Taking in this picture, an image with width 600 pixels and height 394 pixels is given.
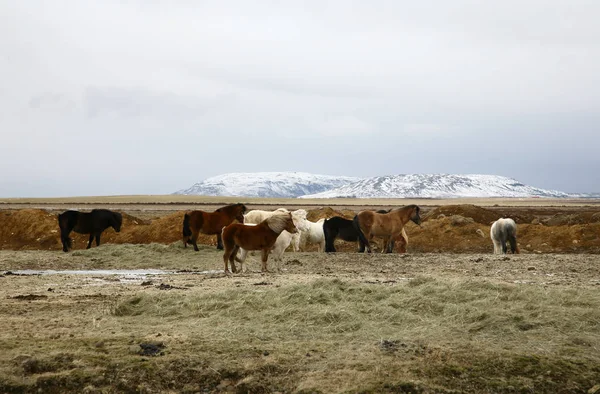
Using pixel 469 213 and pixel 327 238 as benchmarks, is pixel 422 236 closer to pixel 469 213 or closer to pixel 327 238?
pixel 327 238

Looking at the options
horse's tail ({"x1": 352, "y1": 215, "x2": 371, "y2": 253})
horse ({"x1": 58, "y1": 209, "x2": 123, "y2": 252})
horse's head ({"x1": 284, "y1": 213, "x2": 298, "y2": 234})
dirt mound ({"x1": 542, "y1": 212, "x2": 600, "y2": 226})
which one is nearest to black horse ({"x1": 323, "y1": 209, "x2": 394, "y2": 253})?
horse's tail ({"x1": 352, "y1": 215, "x2": 371, "y2": 253})

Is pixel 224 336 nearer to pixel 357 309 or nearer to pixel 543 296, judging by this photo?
pixel 357 309

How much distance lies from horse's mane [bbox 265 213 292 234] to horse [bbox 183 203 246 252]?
6163 millimetres

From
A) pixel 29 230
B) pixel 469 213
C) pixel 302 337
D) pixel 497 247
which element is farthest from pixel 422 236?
pixel 302 337

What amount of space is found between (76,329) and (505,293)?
7.03m

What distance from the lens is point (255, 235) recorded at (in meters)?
15.8

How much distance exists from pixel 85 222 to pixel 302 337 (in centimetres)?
1803

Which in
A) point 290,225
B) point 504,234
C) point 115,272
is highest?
point 290,225

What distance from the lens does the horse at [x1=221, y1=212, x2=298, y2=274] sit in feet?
51.5

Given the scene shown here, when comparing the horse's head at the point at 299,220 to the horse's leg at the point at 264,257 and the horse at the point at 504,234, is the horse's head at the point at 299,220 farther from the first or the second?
the horse at the point at 504,234

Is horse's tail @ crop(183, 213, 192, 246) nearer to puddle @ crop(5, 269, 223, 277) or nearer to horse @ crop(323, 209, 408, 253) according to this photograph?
puddle @ crop(5, 269, 223, 277)

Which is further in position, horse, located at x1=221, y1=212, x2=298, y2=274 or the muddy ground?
horse, located at x1=221, y1=212, x2=298, y2=274

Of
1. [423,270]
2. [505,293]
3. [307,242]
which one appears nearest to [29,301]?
[505,293]

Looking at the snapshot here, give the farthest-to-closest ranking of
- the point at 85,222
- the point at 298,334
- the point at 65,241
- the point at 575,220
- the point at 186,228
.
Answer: the point at 575,220
the point at 85,222
the point at 65,241
the point at 186,228
the point at 298,334
